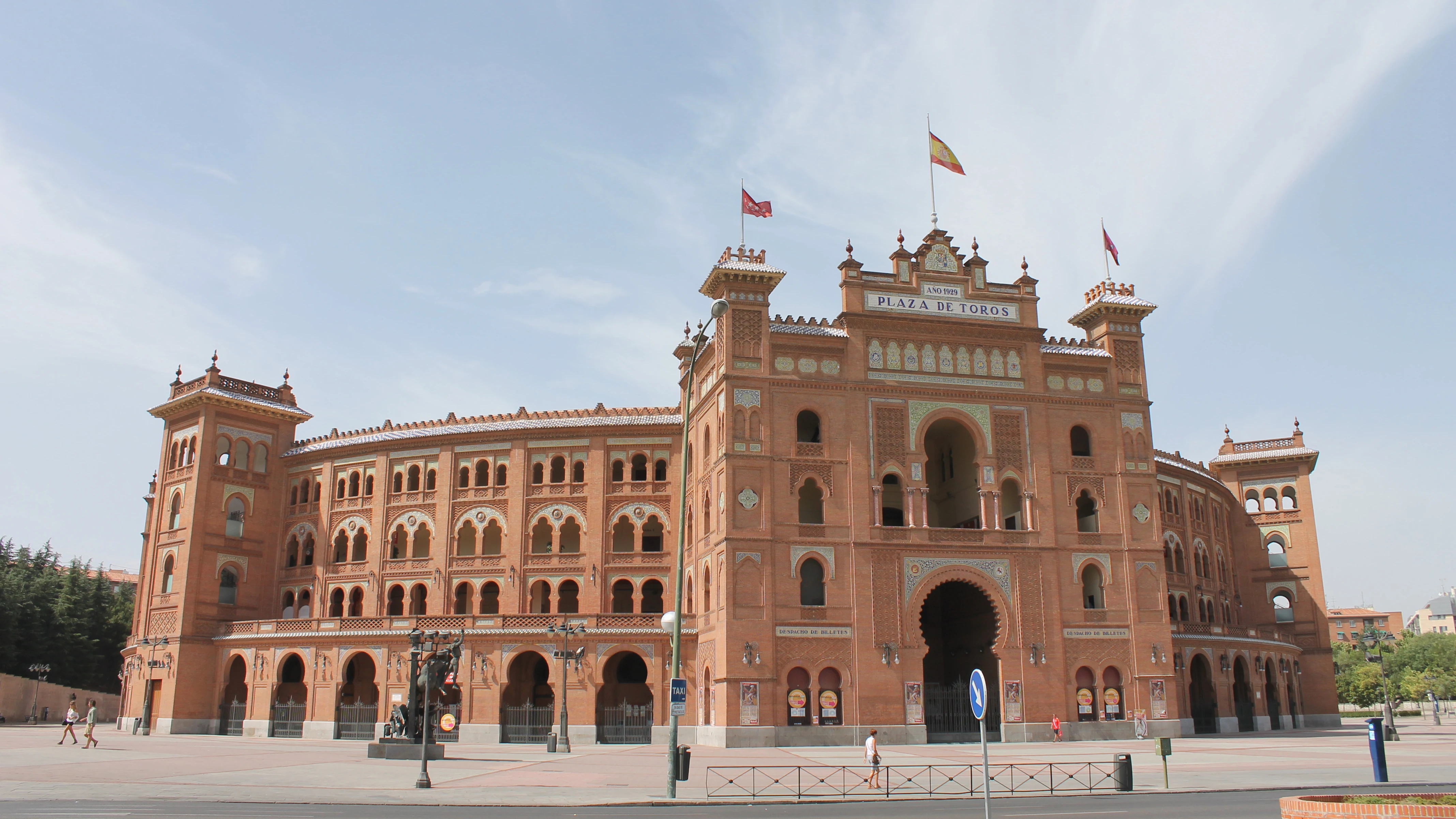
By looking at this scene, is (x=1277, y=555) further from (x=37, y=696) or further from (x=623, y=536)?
(x=37, y=696)

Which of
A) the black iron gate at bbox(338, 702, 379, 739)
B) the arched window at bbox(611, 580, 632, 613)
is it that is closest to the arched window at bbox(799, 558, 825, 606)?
the arched window at bbox(611, 580, 632, 613)

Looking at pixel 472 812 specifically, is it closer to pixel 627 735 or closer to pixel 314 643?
pixel 627 735

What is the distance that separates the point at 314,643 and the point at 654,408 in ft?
65.1

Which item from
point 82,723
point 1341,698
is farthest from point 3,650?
point 1341,698

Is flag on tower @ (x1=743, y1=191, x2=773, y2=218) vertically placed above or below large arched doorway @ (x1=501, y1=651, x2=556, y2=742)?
above

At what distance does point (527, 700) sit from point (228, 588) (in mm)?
18844

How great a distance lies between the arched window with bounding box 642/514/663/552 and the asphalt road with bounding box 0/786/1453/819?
1257 inches

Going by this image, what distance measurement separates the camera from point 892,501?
51.2m

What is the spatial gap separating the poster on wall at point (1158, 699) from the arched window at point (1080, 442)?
419 inches

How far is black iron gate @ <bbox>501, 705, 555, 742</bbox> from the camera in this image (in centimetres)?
4803

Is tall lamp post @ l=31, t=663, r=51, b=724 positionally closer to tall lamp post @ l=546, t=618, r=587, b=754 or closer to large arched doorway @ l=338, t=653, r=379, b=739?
large arched doorway @ l=338, t=653, r=379, b=739

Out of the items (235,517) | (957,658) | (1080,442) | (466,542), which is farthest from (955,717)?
(235,517)

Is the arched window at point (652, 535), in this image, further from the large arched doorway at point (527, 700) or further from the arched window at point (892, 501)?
the arched window at point (892, 501)

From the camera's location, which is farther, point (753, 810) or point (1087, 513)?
point (1087, 513)
